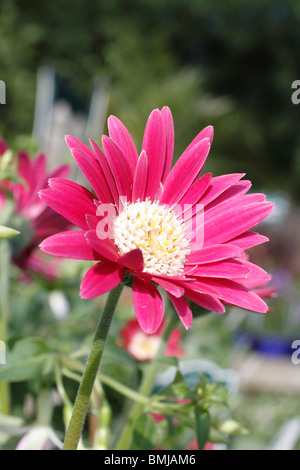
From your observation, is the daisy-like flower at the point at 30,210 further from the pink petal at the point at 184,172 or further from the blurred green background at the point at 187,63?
the blurred green background at the point at 187,63

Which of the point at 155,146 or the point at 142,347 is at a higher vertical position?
the point at 155,146

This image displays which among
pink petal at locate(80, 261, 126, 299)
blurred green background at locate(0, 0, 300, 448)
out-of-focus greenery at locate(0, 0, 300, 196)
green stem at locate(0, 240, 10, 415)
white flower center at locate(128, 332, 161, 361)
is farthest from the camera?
out-of-focus greenery at locate(0, 0, 300, 196)

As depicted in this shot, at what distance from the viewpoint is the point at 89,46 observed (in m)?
6.87

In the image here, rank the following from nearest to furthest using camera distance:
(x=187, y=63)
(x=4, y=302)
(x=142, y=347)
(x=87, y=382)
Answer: (x=87, y=382), (x=4, y=302), (x=142, y=347), (x=187, y=63)

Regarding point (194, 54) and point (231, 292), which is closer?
point (231, 292)

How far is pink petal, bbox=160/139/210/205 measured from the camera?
24 centimetres

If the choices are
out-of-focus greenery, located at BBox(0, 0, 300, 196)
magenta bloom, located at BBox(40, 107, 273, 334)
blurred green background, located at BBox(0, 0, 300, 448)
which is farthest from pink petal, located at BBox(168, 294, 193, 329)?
out-of-focus greenery, located at BBox(0, 0, 300, 196)

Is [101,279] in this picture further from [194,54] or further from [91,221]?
[194,54]

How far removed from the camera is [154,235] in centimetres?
27

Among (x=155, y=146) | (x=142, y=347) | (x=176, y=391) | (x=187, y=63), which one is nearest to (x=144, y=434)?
(x=176, y=391)

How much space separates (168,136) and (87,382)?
4.4 inches
